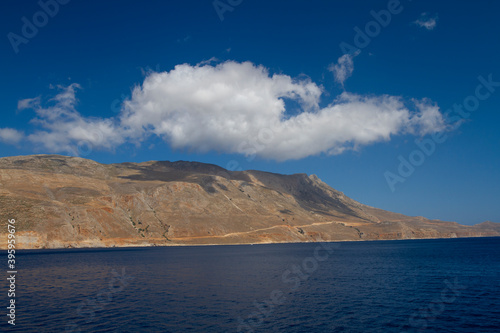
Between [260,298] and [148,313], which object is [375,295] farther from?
[148,313]

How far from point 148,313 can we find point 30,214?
131690 millimetres

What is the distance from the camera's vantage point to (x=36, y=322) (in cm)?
3238

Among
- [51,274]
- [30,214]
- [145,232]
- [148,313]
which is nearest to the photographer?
[148,313]

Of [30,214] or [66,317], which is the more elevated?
[30,214]

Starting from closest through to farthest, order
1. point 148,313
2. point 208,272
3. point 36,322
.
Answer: point 36,322, point 148,313, point 208,272

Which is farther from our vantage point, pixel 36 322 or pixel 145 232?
pixel 145 232

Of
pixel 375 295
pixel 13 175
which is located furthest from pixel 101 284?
pixel 13 175

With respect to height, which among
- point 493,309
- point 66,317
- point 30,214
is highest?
point 30,214

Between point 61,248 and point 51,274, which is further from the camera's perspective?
point 61,248

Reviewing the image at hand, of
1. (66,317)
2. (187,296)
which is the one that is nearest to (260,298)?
(187,296)

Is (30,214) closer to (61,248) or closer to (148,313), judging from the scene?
(61,248)

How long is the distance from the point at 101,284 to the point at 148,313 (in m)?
22.7

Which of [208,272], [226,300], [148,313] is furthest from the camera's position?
[208,272]

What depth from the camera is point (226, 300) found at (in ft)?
141
